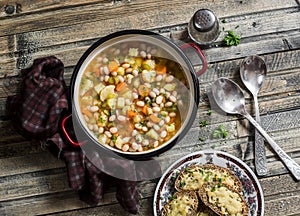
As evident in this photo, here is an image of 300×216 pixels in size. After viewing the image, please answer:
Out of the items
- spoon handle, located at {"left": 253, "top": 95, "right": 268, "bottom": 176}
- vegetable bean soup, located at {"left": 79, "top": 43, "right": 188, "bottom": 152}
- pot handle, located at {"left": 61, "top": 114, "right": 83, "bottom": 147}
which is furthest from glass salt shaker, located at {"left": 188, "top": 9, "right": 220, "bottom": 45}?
pot handle, located at {"left": 61, "top": 114, "right": 83, "bottom": 147}

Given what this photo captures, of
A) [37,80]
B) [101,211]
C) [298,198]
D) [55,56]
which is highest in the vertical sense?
[298,198]

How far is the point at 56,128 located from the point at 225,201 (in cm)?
77

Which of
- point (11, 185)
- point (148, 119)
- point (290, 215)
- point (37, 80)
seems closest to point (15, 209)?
point (11, 185)

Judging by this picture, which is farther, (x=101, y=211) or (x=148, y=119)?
(x=101, y=211)

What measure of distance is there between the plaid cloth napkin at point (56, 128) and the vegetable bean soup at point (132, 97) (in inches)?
4.1

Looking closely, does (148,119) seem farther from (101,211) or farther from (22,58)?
(22,58)

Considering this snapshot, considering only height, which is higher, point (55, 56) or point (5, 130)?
point (55, 56)

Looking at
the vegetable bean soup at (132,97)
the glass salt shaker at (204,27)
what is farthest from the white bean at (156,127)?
the glass salt shaker at (204,27)

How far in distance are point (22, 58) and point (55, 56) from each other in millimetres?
151

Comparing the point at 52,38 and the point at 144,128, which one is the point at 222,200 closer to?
the point at 144,128

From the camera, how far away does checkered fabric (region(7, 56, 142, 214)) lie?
186cm

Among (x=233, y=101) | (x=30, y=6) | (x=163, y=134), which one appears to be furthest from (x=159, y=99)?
(x=30, y=6)

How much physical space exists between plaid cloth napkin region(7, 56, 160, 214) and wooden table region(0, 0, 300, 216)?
0.32 feet

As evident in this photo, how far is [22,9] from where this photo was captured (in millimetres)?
2123
